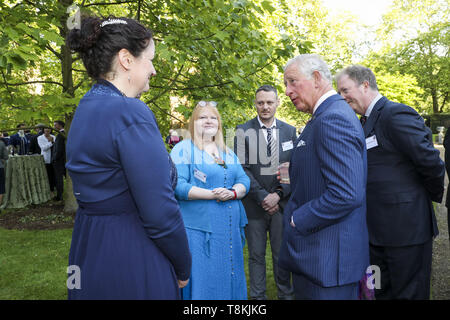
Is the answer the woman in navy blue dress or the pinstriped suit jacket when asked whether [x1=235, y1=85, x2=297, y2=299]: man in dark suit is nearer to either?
the pinstriped suit jacket

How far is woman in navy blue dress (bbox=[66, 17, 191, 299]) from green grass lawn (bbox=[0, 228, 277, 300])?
316 centimetres

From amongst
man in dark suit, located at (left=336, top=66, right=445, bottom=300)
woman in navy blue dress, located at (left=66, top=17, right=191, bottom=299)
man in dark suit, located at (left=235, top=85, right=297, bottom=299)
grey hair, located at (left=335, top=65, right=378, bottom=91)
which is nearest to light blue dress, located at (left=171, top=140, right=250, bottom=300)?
man in dark suit, located at (left=235, top=85, right=297, bottom=299)

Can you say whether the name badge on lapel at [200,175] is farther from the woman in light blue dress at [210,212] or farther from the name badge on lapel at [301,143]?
the name badge on lapel at [301,143]

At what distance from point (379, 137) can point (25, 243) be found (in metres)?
6.88

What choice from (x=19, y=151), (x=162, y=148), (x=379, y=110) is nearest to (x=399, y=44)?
(x=19, y=151)

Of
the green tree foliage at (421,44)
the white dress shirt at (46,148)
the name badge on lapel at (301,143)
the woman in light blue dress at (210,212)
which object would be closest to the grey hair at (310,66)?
the name badge on lapel at (301,143)

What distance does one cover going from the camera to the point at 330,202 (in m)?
2.03

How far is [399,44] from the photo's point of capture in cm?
3306

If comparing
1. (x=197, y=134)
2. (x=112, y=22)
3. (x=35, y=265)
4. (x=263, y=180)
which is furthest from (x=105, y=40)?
(x=35, y=265)

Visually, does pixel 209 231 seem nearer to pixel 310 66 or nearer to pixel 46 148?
pixel 310 66

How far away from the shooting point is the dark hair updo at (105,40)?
1.59 meters

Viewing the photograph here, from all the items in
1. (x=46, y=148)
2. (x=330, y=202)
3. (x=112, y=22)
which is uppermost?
(x=112, y=22)

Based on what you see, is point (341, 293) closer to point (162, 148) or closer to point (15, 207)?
point (162, 148)

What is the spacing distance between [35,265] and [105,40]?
550cm
